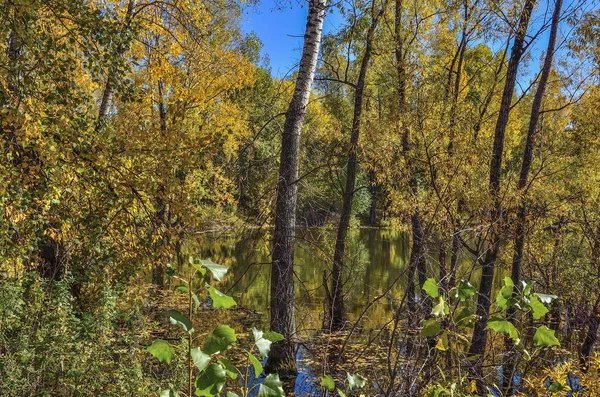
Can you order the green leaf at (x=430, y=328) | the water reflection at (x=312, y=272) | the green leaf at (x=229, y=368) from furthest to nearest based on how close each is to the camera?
the water reflection at (x=312, y=272), the green leaf at (x=430, y=328), the green leaf at (x=229, y=368)

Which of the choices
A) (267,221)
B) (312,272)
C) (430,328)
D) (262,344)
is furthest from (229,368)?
(312,272)

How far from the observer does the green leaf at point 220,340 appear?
902 millimetres

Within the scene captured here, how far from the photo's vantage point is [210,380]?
90 cm

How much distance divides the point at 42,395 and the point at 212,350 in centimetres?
343

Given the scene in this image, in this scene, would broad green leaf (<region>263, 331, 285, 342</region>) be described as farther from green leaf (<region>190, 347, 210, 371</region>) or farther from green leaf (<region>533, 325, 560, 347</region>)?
green leaf (<region>533, 325, 560, 347</region>)

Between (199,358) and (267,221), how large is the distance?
198 inches

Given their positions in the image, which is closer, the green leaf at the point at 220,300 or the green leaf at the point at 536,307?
the green leaf at the point at 220,300

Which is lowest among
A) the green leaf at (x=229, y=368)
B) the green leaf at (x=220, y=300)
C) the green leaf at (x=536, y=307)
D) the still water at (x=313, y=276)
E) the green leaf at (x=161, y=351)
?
the still water at (x=313, y=276)

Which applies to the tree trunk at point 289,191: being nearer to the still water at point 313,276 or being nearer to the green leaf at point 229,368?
the still water at point 313,276

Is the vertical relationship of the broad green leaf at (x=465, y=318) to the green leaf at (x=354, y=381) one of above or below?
above

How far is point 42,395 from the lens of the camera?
3578mm

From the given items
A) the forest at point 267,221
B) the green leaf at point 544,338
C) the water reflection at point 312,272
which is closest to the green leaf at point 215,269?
the forest at point 267,221

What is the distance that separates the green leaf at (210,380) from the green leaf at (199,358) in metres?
0.02

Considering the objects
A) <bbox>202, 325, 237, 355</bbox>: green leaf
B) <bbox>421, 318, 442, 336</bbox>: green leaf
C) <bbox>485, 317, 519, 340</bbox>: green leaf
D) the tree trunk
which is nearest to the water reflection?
the tree trunk
